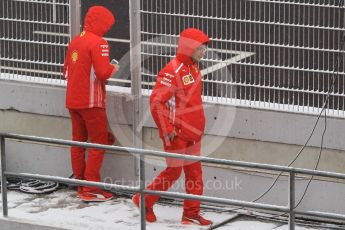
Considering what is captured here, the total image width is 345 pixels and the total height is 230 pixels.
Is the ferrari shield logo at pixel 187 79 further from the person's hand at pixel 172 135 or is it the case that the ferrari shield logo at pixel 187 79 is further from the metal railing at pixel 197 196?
the metal railing at pixel 197 196

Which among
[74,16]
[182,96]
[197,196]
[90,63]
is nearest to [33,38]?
[74,16]

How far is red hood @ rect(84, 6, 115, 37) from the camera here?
1207 cm

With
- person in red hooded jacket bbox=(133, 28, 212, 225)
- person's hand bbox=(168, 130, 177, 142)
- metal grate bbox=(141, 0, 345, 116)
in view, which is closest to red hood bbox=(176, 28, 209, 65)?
person in red hooded jacket bbox=(133, 28, 212, 225)

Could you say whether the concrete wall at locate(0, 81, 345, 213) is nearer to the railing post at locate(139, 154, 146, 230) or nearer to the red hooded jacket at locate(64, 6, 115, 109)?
the red hooded jacket at locate(64, 6, 115, 109)

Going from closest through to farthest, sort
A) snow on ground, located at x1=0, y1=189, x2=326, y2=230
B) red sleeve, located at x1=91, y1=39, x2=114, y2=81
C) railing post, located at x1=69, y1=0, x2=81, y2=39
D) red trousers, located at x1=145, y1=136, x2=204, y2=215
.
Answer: red trousers, located at x1=145, y1=136, x2=204, y2=215 < snow on ground, located at x1=0, y1=189, x2=326, y2=230 < red sleeve, located at x1=91, y1=39, x2=114, y2=81 < railing post, located at x1=69, y1=0, x2=81, y2=39

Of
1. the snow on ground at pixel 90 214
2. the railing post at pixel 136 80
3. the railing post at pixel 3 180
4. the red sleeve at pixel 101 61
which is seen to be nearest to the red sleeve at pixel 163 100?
the red sleeve at pixel 101 61

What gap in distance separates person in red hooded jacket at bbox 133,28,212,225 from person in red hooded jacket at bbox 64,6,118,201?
949mm

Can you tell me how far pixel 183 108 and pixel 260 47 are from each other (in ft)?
3.98

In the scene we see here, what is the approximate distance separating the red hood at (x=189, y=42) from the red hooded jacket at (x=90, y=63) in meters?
0.98

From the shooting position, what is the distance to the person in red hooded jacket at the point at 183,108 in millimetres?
11297

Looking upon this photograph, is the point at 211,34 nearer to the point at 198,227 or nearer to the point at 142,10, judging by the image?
the point at 142,10

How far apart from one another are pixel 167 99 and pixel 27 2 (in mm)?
2809

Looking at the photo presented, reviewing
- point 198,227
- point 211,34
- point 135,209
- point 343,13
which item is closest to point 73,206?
point 135,209

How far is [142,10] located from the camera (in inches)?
495
